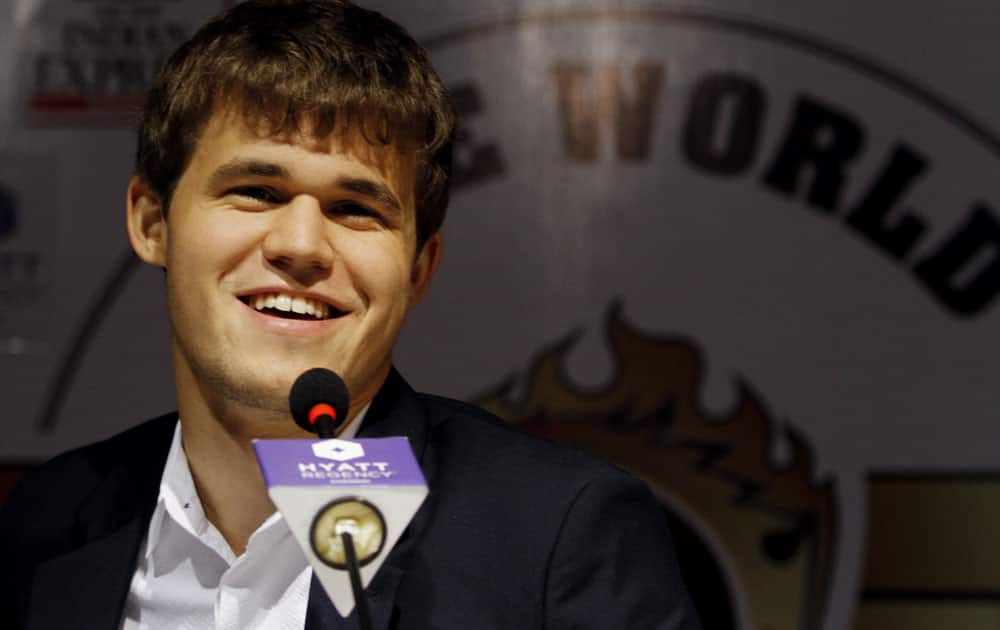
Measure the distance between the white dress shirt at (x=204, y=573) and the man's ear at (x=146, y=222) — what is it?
20 centimetres

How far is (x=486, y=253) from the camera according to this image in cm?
298

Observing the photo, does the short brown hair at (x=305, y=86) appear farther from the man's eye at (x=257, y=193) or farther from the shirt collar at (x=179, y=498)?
the shirt collar at (x=179, y=498)

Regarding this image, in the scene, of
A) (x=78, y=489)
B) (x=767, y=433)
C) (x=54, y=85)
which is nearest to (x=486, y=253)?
(x=767, y=433)

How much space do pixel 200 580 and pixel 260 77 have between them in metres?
0.52

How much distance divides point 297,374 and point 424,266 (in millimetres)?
255

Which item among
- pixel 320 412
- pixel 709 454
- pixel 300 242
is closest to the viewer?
pixel 320 412

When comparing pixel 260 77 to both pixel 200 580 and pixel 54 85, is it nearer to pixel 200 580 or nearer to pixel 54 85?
pixel 200 580

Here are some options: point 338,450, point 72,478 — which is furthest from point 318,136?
point 72,478

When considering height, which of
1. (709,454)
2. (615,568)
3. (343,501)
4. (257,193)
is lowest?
(709,454)

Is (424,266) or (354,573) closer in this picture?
(354,573)

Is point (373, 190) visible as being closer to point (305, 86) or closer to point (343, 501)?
point (305, 86)

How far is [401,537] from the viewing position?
5.06ft

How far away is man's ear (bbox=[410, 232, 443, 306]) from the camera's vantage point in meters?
1.65

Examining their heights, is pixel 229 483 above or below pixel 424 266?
below
